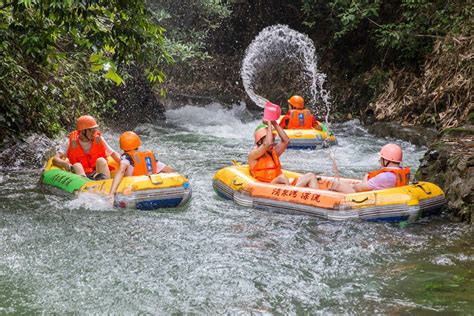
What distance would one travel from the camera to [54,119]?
38.2 feet

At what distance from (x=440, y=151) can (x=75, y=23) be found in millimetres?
4712

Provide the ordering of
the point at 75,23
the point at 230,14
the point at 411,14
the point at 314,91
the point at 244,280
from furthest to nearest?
the point at 230,14, the point at 314,91, the point at 411,14, the point at 75,23, the point at 244,280

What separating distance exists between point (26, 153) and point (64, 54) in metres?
2.28

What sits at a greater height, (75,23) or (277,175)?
(75,23)

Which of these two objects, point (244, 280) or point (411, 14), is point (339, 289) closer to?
point (244, 280)

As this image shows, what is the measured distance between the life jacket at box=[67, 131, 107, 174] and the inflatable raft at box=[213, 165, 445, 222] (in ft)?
6.40

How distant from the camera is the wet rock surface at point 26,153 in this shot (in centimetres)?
1052

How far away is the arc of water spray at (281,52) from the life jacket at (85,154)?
8.62m

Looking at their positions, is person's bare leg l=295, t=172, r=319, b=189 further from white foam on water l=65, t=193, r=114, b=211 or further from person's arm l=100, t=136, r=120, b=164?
person's arm l=100, t=136, r=120, b=164

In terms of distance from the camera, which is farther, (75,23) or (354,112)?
(354,112)

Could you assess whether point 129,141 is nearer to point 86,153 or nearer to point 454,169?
point 86,153

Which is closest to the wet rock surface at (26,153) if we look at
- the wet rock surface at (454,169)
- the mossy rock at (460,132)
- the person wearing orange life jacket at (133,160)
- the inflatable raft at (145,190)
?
the inflatable raft at (145,190)

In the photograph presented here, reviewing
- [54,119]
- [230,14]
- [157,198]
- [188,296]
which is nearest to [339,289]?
[188,296]

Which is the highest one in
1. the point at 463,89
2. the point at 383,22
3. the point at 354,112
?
the point at 383,22
